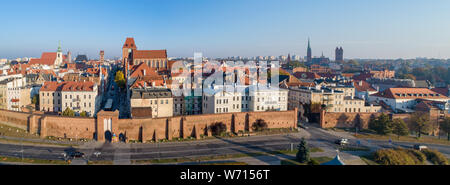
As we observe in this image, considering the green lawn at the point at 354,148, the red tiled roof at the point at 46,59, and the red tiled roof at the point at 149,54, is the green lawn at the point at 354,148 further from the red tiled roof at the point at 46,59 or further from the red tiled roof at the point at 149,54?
the red tiled roof at the point at 46,59

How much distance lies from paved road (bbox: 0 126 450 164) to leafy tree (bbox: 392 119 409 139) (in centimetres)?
264

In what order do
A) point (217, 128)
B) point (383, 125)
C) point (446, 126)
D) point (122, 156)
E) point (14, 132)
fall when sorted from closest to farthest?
1. point (122, 156)
2. point (14, 132)
3. point (217, 128)
4. point (383, 125)
5. point (446, 126)

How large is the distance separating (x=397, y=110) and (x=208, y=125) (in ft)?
121

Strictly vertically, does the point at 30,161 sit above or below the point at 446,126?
below

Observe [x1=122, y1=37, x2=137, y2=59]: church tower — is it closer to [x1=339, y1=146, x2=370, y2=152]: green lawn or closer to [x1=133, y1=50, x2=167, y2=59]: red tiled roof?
[x1=133, y1=50, x2=167, y2=59]: red tiled roof

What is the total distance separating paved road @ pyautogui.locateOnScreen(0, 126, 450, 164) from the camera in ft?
103

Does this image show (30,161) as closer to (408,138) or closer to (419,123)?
(408,138)

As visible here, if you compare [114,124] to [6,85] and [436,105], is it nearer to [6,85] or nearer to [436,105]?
[6,85]

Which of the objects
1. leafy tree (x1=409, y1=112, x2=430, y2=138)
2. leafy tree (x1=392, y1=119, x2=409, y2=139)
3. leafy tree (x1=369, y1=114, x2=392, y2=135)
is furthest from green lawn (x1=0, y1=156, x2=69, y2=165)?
leafy tree (x1=409, y1=112, x2=430, y2=138)

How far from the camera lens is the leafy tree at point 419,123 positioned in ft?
153

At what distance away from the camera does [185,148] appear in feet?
115

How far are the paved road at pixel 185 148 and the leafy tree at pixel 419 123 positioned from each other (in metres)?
5.19

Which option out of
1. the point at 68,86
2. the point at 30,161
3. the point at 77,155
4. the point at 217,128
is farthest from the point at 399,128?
the point at 68,86

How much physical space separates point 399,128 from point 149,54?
250 ft
